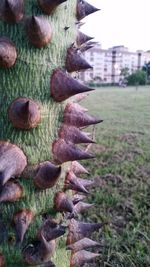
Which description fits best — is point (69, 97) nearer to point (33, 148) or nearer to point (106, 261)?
point (33, 148)

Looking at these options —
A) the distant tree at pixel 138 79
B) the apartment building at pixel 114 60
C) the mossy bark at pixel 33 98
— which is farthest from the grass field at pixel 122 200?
the apartment building at pixel 114 60

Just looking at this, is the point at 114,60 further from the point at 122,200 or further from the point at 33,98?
the point at 33,98

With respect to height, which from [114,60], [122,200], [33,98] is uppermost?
[33,98]

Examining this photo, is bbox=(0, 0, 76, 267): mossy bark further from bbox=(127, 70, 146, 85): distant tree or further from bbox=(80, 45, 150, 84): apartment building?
bbox=(80, 45, 150, 84): apartment building

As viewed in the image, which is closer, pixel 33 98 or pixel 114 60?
pixel 33 98

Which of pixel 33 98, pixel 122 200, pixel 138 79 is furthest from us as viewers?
pixel 138 79

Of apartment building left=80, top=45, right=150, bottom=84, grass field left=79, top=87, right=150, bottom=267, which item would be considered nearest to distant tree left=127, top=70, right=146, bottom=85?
apartment building left=80, top=45, right=150, bottom=84

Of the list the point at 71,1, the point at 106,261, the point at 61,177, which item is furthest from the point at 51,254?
the point at 106,261

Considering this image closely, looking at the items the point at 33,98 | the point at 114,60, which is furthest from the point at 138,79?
the point at 33,98
